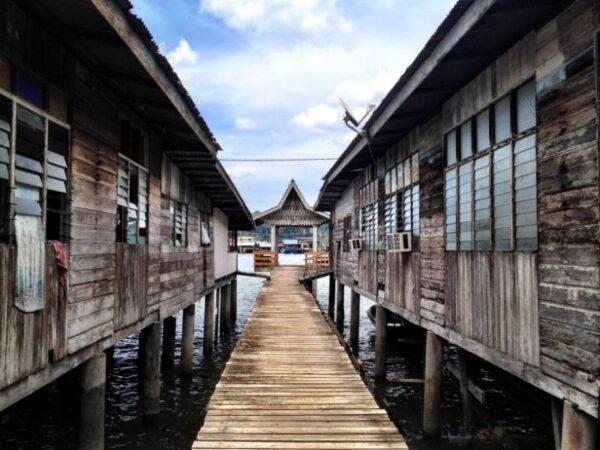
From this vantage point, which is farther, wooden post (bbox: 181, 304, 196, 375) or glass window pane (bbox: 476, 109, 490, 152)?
wooden post (bbox: 181, 304, 196, 375)

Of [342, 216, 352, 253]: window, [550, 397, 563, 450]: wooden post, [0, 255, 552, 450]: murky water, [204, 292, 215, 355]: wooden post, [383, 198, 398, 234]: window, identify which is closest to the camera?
[550, 397, 563, 450]: wooden post

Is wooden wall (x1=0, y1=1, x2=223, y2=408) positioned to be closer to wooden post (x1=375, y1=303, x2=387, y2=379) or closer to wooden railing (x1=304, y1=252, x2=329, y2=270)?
wooden post (x1=375, y1=303, x2=387, y2=379)

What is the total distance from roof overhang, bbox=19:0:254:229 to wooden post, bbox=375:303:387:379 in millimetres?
6270

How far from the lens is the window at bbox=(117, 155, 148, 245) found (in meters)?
7.57

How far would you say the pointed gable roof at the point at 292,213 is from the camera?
1174 inches

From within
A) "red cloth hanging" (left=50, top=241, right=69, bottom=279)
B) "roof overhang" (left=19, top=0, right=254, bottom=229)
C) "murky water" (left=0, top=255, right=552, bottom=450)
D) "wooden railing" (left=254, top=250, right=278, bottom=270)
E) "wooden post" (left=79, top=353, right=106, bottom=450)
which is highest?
"roof overhang" (left=19, top=0, right=254, bottom=229)

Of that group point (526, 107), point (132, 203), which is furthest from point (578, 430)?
point (132, 203)

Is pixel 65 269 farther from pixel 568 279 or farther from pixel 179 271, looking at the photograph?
pixel 179 271

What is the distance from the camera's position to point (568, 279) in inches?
176

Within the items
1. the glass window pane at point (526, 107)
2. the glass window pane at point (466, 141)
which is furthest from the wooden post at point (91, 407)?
the glass window pane at point (526, 107)

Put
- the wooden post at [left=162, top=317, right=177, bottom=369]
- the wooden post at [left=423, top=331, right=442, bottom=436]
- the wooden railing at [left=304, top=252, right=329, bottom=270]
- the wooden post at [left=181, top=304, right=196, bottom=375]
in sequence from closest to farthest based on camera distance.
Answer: the wooden post at [left=423, top=331, right=442, bottom=436], the wooden post at [left=181, top=304, right=196, bottom=375], the wooden post at [left=162, top=317, right=177, bottom=369], the wooden railing at [left=304, top=252, right=329, bottom=270]

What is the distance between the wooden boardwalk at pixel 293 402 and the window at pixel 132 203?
9.82ft

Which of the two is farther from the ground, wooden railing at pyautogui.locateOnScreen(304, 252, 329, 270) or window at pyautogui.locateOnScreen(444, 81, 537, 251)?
window at pyautogui.locateOnScreen(444, 81, 537, 251)

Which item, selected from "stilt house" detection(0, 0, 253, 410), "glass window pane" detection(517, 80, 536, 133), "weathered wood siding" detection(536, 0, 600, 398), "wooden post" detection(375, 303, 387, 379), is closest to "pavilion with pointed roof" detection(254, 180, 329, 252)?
"wooden post" detection(375, 303, 387, 379)
